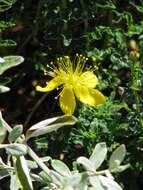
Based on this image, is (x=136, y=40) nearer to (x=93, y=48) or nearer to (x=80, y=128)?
(x=93, y=48)

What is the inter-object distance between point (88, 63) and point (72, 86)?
0.36m

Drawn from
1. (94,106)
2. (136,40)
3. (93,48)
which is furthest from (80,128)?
(136,40)

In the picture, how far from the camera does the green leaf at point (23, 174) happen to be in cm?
170

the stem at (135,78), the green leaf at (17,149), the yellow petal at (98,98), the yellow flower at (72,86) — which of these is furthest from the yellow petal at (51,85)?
the green leaf at (17,149)

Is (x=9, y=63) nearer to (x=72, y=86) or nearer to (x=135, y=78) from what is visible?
(x=72, y=86)

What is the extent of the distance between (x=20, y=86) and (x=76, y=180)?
95cm

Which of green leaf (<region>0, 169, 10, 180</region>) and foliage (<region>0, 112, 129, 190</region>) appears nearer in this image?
foliage (<region>0, 112, 129, 190</region>)

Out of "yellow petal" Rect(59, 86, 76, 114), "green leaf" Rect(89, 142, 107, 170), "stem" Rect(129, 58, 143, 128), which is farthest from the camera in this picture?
"stem" Rect(129, 58, 143, 128)

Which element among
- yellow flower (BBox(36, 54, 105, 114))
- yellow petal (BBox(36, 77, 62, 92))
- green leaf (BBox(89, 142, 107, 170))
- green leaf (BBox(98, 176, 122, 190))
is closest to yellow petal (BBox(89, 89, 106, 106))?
yellow flower (BBox(36, 54, 105, 114))

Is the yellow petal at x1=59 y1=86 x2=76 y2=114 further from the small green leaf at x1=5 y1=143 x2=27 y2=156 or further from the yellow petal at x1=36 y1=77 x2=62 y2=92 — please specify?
the small green leaf at x1=5 y1=143 x2=27 y2=156

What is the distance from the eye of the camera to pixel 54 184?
1737 millimetres

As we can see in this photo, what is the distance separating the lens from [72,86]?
2.02 metres

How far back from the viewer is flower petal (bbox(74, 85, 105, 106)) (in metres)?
1.97

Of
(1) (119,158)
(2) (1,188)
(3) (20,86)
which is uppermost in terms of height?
(1) (119,158)
